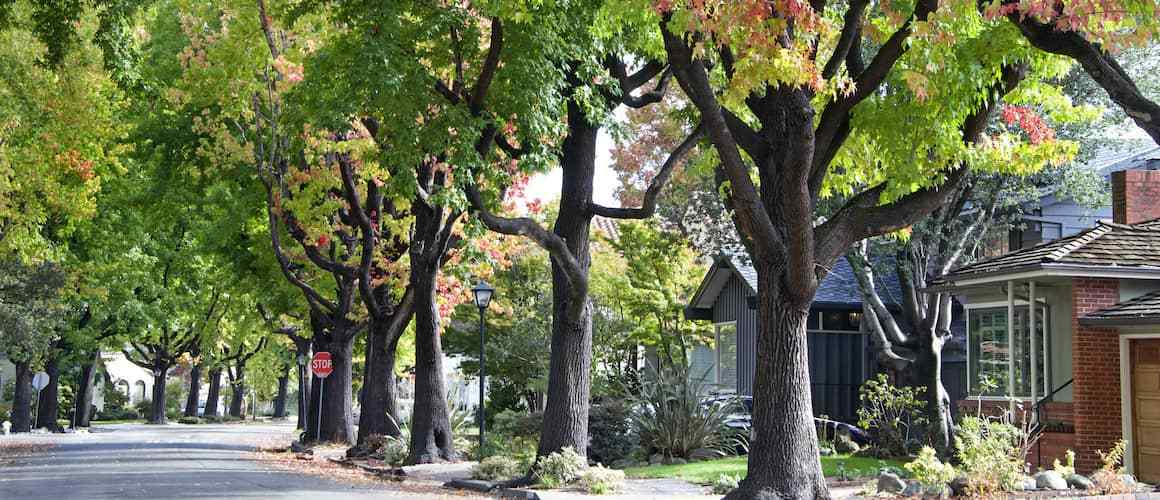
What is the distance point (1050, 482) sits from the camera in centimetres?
1611

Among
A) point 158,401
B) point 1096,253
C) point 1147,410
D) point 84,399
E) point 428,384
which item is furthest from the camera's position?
point 158,401

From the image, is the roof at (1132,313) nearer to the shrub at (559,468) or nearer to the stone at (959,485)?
the stone at (959,485)

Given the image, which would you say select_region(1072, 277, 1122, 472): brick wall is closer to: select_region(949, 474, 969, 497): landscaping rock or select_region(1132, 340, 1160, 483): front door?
Answer: select_region(1132, 340, 1160, 483): front door

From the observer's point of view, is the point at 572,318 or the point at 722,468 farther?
the point at 722,468

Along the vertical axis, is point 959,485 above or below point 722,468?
above

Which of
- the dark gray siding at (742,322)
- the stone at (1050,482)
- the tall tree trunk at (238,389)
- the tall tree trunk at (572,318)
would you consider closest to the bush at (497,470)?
the tall tree trunk at (572,318)

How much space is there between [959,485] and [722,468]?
6.12 meters

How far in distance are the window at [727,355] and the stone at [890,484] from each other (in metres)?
18.4

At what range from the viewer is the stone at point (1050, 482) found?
52.7ft

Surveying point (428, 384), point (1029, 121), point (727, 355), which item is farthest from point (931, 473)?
point (727, 355)

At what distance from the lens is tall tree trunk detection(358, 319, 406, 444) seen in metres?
29.1

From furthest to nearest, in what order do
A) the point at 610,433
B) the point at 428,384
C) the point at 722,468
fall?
the point at 428,384 < the point at 610,433 < the point at 722,468

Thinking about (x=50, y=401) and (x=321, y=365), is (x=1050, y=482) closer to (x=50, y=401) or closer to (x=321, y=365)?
(x=321, y=365)

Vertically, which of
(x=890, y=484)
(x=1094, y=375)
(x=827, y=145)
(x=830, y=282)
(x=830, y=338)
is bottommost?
(x=890, y=484)
